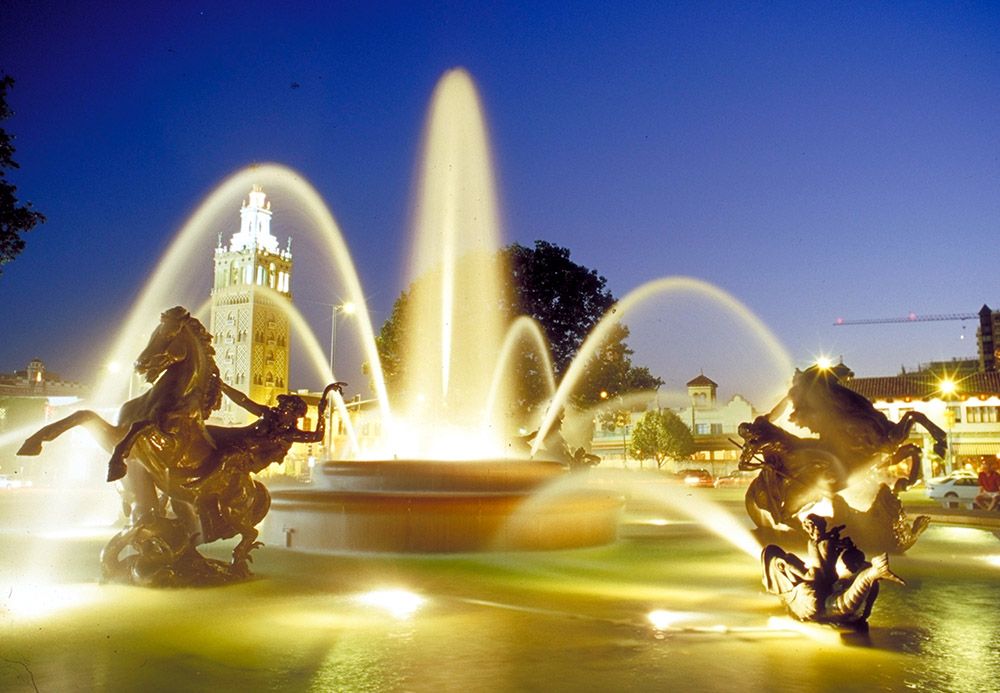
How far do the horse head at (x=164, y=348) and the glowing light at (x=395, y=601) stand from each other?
3418mm

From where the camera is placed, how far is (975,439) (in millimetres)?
59250

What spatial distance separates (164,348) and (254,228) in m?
146

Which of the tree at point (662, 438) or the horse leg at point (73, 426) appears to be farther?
the tree at point (662, 438)

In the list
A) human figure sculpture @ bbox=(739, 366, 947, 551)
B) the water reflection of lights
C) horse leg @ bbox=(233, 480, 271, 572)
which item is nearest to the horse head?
horse leg @ bbox=(233, 480, 271, 572)

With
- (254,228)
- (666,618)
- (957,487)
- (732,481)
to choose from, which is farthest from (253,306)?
(666,618)

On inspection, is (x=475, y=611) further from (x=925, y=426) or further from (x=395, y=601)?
(x=925, y=426)

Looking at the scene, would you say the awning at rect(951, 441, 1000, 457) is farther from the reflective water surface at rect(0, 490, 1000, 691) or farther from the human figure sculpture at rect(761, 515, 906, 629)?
the human figure sculpture at rect(761, 515, 906, 629)

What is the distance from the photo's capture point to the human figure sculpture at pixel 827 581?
6.12m

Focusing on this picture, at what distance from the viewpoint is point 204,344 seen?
29.8 ft

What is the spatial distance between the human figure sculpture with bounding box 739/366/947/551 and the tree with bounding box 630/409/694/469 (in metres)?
64.9

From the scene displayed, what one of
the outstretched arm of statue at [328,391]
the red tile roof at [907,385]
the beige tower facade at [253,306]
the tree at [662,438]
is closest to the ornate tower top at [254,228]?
the beige tower facade at [253,306]

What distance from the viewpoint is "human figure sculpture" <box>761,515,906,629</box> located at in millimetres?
6125

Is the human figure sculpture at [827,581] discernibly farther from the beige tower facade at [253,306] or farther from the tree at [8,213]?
the beige tower facade at [253,306]

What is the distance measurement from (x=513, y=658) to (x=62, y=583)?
→ 19.5 feet
